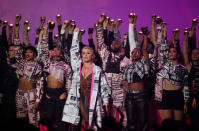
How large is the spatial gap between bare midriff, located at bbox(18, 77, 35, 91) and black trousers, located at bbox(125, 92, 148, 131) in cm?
198

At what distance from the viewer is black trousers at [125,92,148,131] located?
555 centimetres

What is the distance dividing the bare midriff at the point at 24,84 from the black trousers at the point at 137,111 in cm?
198

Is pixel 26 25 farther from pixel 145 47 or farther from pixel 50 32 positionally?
pixel 145 47

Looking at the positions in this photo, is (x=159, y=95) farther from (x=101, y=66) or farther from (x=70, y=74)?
(x=70, y=74)

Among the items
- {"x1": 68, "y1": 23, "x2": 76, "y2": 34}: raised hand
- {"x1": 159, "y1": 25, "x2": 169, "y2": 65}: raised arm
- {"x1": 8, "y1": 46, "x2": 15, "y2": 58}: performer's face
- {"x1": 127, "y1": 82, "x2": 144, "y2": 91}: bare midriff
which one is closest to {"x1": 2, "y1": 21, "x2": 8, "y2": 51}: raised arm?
{"x1": 8, "y1": 46, "x2": 15, "y2": 58}: performer's face

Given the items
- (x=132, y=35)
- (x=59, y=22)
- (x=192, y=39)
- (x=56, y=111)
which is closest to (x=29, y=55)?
(x=59, y=22)

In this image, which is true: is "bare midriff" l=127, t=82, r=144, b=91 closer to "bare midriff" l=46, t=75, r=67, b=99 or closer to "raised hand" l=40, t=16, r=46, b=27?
"bare midriff" l=46, t=75, r=67, b=99

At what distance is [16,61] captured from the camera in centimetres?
627

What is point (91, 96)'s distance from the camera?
18.6 feet

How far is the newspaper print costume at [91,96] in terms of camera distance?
5617mm

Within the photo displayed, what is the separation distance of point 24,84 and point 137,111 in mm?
2306

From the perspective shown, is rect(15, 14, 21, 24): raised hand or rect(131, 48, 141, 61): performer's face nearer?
rect(131, 48, 141, 61): performer's face

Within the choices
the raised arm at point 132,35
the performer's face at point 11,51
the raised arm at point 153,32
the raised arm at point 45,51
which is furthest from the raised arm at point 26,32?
the raised arm at point 153,32

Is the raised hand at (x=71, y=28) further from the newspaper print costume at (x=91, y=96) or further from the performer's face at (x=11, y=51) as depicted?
the performer's face at (x=11, y=51)
